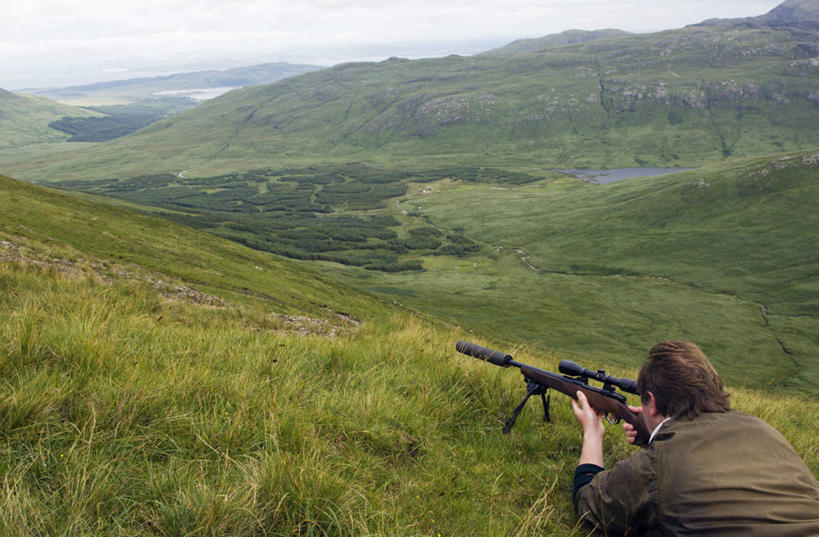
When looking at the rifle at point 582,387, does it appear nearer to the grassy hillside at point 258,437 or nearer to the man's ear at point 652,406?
the man's ear at point 652,406

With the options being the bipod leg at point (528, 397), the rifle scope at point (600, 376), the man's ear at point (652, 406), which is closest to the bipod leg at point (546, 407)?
the bipod leg at point (528, 397)

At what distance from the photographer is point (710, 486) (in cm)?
392

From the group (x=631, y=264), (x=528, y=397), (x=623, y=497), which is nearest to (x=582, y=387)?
(x=528, y=397)

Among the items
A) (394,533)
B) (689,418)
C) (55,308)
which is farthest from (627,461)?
(55,308)

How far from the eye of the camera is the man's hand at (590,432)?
530 cm

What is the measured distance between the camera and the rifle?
544cm

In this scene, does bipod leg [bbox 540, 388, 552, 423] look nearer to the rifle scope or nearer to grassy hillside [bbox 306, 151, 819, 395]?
the rifle scope

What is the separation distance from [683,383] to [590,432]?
1375 millimetres

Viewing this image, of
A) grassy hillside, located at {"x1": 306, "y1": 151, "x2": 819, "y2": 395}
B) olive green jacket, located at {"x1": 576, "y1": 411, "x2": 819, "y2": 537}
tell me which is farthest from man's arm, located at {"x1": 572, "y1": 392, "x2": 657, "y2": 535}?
grassy hillside, located at {"x1": 306, "y1": 151, "x2": 819, "y2": 395}

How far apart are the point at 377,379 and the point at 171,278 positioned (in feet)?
97.6

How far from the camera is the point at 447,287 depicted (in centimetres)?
12350

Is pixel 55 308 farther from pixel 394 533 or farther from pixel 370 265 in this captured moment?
pixel 370 265

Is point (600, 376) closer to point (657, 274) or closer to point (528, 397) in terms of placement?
point (528, 397)

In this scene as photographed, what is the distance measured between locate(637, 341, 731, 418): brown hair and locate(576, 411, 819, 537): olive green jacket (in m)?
0.14
